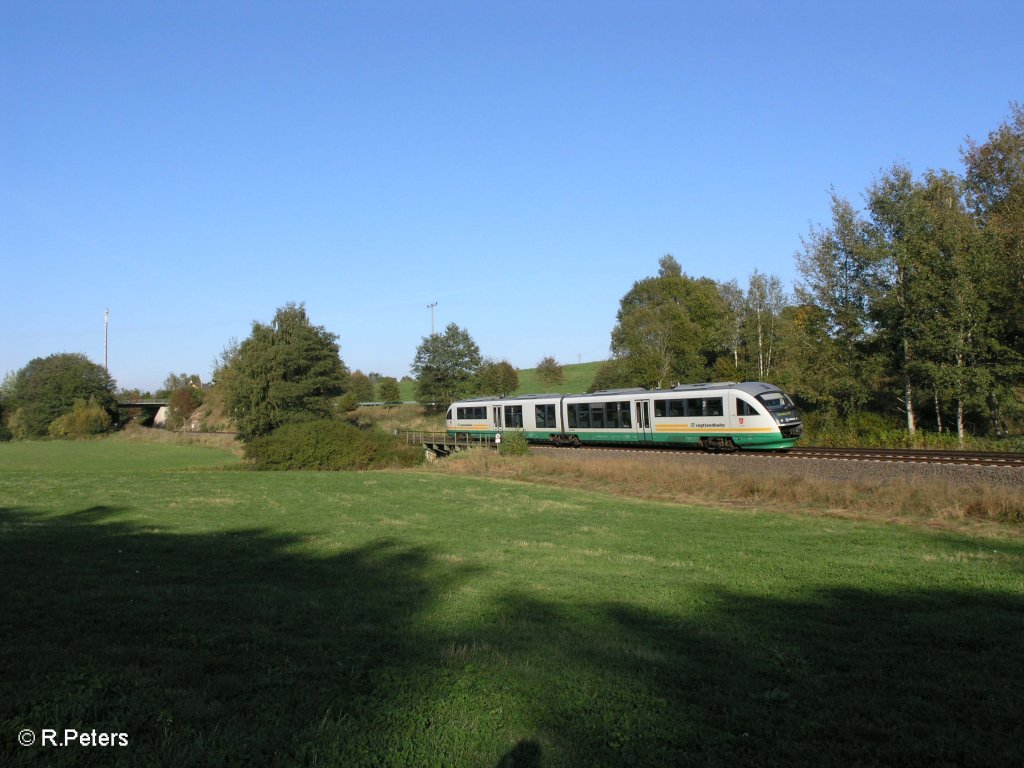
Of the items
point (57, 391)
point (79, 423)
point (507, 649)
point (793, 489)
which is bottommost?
point (793, 489)

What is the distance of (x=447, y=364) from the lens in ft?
228

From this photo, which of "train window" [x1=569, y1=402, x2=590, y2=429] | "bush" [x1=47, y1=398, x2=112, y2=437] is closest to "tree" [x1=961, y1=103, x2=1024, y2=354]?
"train window" [x1=569, y1=402, x2=590, y2=429]

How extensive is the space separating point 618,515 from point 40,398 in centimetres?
9463

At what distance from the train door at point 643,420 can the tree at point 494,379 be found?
31.8 m

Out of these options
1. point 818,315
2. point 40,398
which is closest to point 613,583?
point 818,315

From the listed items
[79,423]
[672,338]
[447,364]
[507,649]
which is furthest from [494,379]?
[507,649]

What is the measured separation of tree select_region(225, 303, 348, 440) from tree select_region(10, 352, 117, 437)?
165ft

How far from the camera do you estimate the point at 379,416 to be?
76062mm

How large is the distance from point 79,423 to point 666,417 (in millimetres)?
79507

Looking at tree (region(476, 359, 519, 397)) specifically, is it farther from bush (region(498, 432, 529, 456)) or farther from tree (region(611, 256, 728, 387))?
bush (region(498, 432, 529, 456))

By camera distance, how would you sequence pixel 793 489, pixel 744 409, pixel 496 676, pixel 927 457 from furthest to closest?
pixel 744 409 → pixel 927 457 → pixel 793 489 → pixel 496 676

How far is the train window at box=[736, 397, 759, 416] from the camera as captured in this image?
28094mm

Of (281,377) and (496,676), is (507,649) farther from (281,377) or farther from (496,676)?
(281,377)

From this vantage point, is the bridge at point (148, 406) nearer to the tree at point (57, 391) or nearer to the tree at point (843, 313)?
the tree at point (57, 391)
